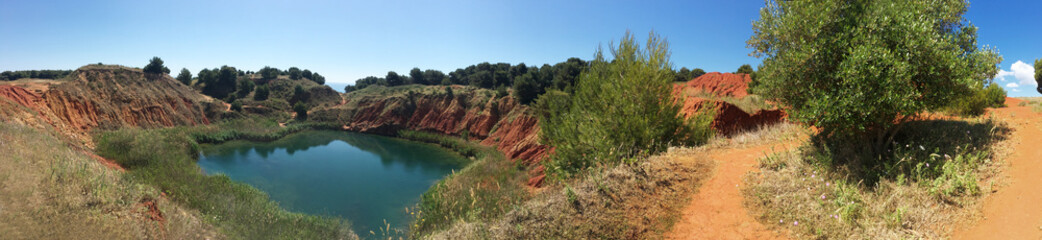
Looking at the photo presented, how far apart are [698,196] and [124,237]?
12.3 metres

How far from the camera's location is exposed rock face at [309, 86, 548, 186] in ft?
118

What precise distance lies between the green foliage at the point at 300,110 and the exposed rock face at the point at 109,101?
11.4 meters

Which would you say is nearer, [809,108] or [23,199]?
[809,108]

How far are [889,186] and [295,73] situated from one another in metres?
94.7

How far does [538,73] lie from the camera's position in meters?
46.4

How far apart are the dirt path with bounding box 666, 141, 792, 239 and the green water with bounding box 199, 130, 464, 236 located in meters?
13.0

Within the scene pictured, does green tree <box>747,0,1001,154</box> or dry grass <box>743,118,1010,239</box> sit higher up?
→ green tree <box>747,0,1001,154</box>

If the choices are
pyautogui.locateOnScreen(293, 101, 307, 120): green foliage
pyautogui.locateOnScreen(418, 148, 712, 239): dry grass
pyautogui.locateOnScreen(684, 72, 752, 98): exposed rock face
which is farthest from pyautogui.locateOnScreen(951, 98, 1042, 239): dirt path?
pyautogui.locateOnScreen(293, 101, 307, 120): green foliage

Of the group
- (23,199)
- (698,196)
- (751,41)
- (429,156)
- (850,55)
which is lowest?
(429,156)

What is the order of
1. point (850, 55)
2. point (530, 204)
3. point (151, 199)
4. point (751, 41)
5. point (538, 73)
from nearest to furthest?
point (850, 55), point (530, 204), point (751, 41), point (151, 199), point (538, 73)

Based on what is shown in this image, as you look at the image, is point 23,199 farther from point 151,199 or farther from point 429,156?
point 429,156

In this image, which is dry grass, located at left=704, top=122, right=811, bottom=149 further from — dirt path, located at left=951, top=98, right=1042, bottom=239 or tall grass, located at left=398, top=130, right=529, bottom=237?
tall grass, located at left=398, top=130, right=529, bottom=237

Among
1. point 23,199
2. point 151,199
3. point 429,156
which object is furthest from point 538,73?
point 23,199

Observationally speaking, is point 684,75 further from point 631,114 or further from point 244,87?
point 244,87
